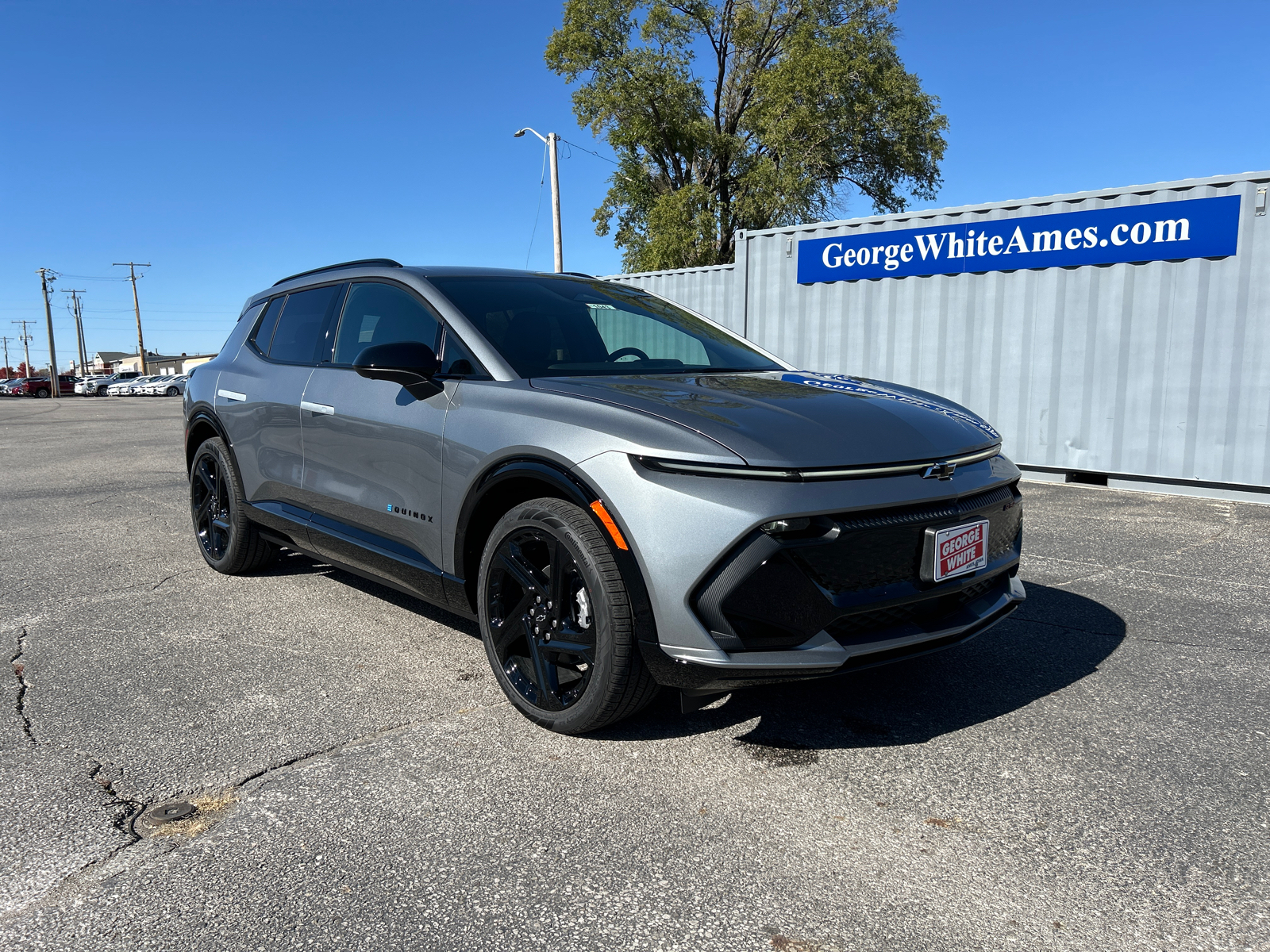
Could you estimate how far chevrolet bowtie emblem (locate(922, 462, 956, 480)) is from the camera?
2754 mm

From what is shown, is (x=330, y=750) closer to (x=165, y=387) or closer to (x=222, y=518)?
(x=222, y=518)

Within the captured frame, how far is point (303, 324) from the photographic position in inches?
178

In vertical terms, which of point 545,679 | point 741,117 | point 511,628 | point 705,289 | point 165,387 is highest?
point 741,117

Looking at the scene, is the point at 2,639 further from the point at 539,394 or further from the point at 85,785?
the point at 539,394

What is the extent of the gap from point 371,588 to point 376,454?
4.96 feet

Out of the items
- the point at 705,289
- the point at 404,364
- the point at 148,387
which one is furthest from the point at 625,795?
the point at 148,387

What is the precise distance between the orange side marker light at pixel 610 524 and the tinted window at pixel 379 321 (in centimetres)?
123

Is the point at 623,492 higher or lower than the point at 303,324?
lower

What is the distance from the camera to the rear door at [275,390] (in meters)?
4.30

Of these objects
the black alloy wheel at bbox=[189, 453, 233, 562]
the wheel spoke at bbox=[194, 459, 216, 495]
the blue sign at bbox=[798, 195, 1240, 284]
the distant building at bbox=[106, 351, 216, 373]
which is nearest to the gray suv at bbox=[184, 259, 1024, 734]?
the black alloy wheel at bbox=[189, 453, 233, 562]

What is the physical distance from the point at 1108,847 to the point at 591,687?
1.44 m

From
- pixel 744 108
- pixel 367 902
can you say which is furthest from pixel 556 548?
pixel 744 108

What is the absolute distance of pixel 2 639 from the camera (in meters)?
4.02

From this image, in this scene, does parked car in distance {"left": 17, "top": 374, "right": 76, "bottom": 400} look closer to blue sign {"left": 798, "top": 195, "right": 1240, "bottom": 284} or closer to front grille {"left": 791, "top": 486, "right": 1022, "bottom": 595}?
blue sign {"left": 798, "top": 195, "right": 1240, "bottom": 284}
